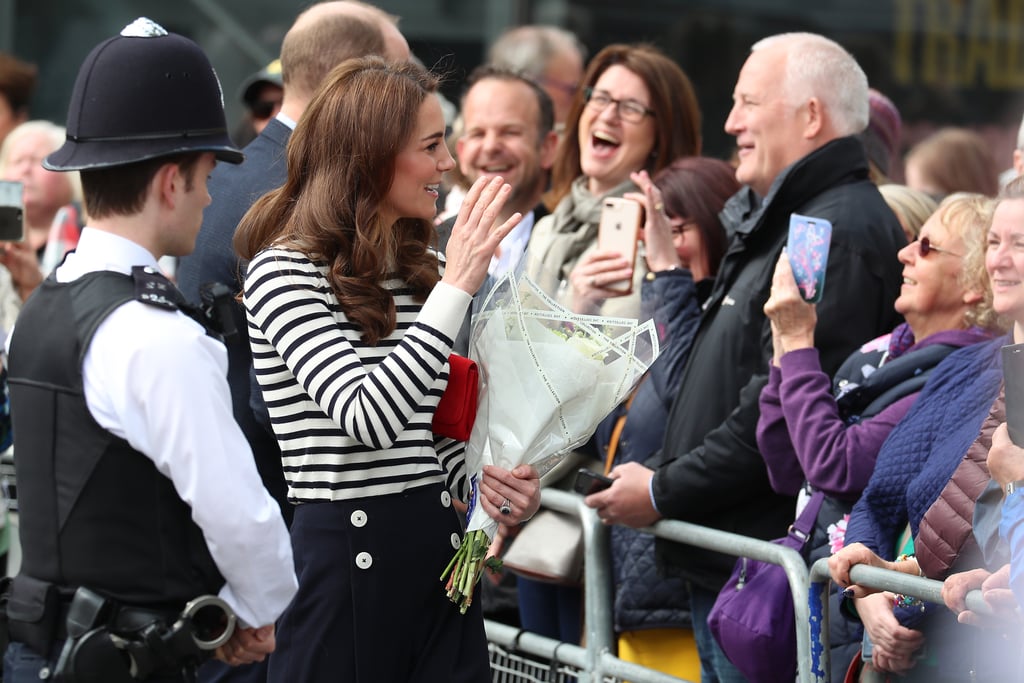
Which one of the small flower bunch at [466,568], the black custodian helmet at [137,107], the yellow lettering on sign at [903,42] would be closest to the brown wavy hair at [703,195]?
the small flower bunch at [466,568]

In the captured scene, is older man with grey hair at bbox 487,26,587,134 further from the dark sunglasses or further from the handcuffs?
the handcuffs

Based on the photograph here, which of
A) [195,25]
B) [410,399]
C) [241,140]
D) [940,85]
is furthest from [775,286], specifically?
[195,25]

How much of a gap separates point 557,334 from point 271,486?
1.06 meters

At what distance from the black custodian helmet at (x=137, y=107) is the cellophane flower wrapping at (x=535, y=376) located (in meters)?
0.82

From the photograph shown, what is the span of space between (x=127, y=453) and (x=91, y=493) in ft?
0.33

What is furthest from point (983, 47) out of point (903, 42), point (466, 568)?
point (466, 568)

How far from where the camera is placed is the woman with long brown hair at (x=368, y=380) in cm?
318

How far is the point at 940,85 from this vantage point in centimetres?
992

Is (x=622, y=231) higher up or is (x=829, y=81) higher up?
(x=829, y=81)

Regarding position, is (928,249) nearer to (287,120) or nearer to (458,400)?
(458,400)

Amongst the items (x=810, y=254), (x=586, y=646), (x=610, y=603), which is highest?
(x=810, y=254)

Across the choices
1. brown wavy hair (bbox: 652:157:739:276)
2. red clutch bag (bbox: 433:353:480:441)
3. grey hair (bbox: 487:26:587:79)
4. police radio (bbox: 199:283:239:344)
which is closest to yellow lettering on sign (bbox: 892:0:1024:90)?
grey hair (bbox: 487:26:587:79)

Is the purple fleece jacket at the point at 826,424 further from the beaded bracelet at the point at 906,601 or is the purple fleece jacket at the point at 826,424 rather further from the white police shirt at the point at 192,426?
the white police shirt at the point at 192,426

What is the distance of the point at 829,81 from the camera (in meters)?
4.83
